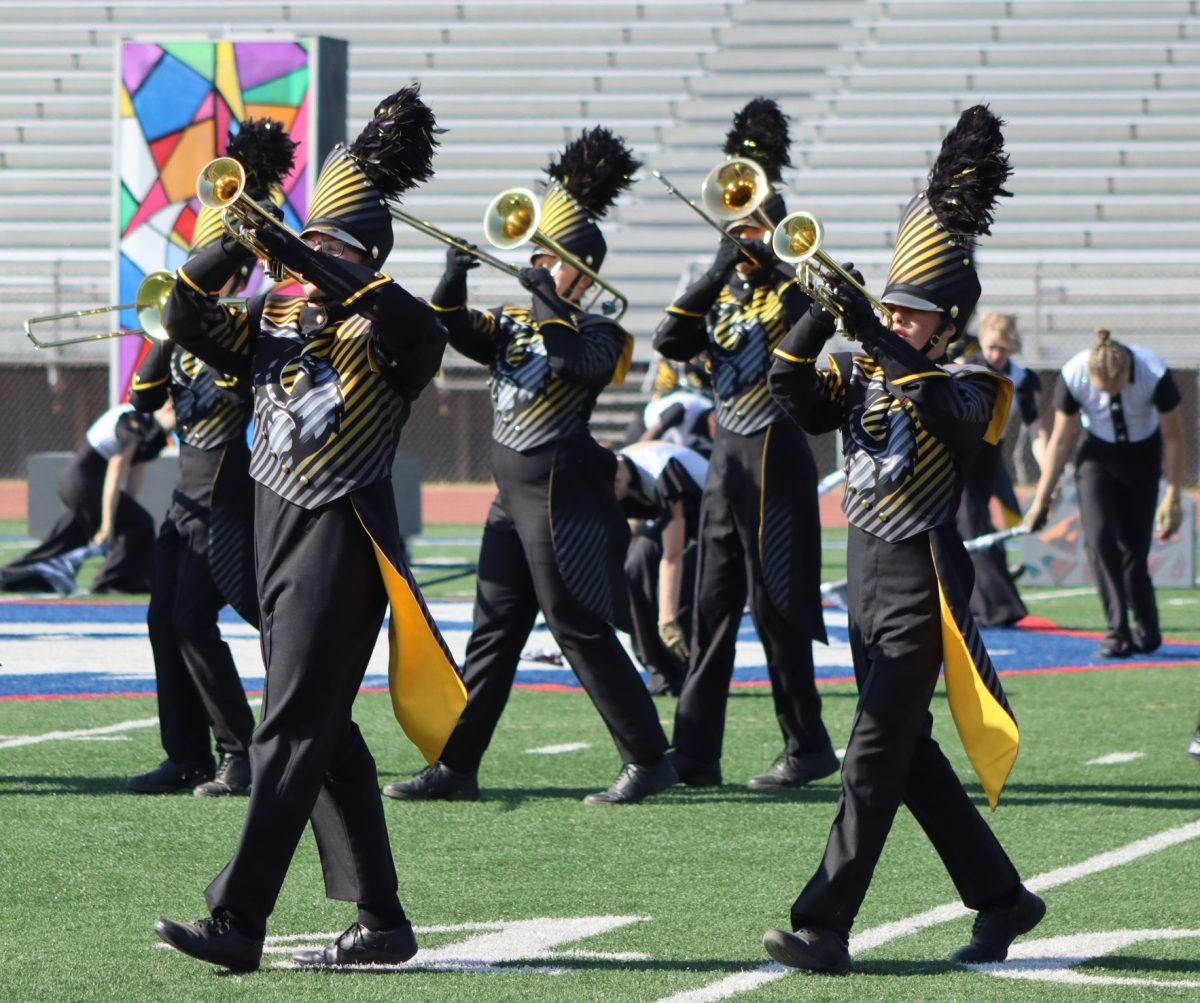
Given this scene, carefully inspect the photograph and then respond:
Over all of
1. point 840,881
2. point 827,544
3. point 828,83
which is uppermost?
point 828,83

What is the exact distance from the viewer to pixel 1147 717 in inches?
315

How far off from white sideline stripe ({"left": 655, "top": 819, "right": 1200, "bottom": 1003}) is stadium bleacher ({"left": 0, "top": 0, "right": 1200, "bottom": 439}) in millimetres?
16994

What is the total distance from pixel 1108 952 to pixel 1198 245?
64.9 feet

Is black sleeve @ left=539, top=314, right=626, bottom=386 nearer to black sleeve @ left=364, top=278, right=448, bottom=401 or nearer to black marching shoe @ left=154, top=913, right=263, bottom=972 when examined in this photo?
black sleeve @ left=364, top=278, right=448, bottom=401

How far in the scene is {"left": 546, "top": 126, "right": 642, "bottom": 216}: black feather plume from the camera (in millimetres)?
6770

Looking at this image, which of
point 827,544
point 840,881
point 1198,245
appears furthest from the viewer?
point 1198,245

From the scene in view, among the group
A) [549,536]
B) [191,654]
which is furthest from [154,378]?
[549,536]

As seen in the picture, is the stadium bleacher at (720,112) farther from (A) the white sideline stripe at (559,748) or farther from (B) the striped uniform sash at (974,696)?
(B) the striped uniform sash at (974,696)

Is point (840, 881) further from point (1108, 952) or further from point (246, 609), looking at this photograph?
point (246, 609)

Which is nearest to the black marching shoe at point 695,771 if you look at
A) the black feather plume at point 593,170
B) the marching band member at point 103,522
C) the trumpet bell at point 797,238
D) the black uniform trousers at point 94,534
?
the black feather plume at point 593,170

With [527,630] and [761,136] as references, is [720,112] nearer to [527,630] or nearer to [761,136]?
Answer: [761,136]

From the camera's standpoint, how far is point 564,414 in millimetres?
6352

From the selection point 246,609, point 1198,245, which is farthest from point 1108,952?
point 1198,245

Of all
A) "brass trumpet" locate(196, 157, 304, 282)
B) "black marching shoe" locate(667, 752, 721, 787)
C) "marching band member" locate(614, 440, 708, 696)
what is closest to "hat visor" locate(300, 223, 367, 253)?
"brass trumpet" locate(196, 157, 304, 282)
